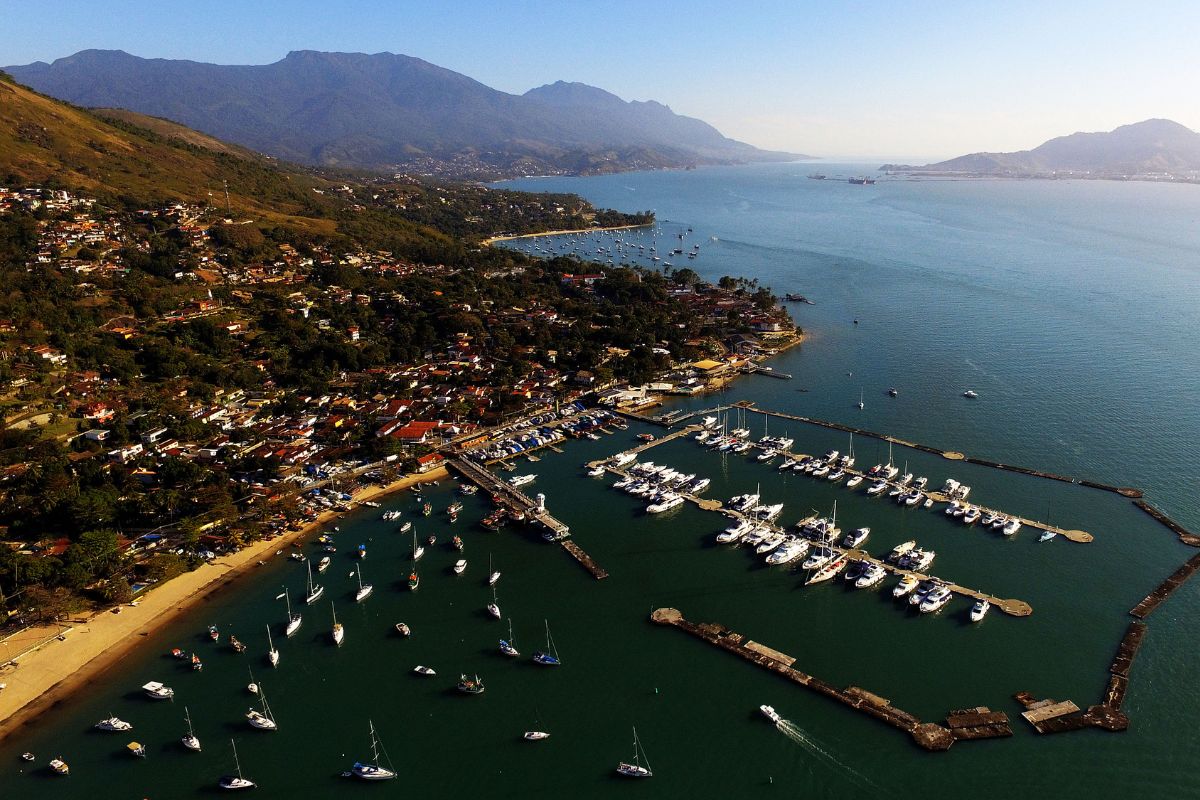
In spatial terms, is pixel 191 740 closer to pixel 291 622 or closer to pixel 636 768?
pixel 291 622

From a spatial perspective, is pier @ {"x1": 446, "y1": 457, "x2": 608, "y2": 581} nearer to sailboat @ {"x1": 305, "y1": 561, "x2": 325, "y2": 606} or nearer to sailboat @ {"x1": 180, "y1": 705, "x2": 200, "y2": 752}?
sailboat @ {"x1": 305, "y1": 561, "x2": 325, "y2": 606}

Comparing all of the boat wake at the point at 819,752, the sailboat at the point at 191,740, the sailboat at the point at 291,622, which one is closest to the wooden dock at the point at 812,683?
the boat wake at the point at 819,752

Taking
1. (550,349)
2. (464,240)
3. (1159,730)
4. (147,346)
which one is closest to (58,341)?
(147,346)

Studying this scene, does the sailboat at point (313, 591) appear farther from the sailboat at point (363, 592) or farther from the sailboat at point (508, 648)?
the sailboat at point (508, 648)

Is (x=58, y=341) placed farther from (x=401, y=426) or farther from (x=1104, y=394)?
(x=1104, y=394)

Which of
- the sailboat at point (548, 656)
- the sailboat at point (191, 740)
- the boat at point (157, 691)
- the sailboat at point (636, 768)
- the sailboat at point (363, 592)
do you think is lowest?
the sailboat at point (191, 740)

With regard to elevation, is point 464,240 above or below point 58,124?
below

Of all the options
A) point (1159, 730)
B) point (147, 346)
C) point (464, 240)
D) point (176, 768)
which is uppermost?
point (464, 240)
